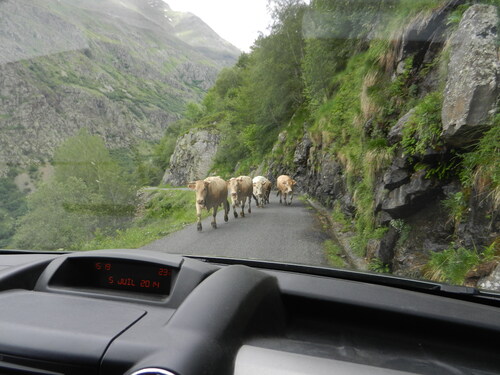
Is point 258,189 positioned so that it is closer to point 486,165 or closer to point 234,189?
point 234,189

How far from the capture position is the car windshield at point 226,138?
2.79 m

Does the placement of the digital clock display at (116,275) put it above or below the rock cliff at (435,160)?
below

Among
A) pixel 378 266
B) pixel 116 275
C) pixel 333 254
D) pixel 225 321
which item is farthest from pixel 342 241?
pixel 225 321

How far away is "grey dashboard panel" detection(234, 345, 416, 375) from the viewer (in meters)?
1.06

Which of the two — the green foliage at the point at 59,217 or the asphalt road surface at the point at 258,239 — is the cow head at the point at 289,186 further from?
the green foliage at the point at 59,217

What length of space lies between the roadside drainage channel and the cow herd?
38 cm

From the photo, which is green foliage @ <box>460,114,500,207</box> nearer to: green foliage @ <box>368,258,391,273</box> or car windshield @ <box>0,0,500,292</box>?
car windshield @ <box>0,0,500,292</box>

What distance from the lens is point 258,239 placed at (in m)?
3.09

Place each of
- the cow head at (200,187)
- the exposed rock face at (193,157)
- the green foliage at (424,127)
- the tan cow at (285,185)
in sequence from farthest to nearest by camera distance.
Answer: the tan cow at (285,185) < the green foliage at (424,127) < the exposed rock face at (193,157) < the cow head at (200,187)

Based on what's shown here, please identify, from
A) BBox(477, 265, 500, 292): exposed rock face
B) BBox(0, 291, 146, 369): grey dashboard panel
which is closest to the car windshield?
BBox(477, 265, 500, 292): exposed rock face

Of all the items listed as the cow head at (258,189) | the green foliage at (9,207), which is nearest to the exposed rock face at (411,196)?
the cow head at (258,189)

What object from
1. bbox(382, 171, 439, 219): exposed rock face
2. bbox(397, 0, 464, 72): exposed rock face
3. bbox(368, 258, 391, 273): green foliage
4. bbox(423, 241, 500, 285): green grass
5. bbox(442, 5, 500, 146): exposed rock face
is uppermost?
bbox(397, 0, 464, 72): exposed rock face

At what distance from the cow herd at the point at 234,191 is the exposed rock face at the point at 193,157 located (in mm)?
124

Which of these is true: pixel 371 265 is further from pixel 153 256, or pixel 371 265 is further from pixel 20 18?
pixel 20 18
